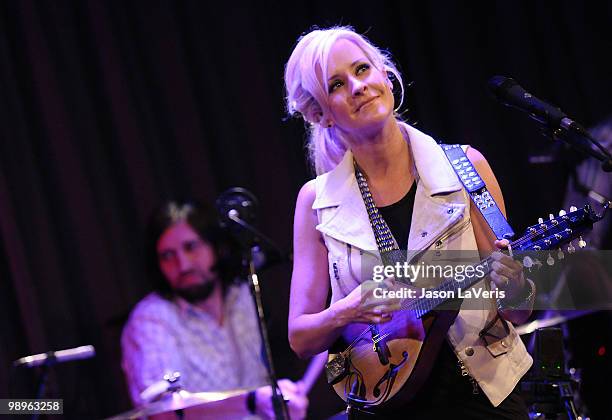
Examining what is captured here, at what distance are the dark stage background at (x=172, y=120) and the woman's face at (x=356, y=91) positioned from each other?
82.5 inches

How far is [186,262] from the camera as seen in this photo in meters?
4.40

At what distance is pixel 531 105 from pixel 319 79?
68 centimetres

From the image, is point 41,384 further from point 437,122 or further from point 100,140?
point 437,122

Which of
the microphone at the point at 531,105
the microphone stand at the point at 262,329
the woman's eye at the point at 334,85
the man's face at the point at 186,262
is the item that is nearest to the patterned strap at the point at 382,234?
the woman's eye at the point at 334,85

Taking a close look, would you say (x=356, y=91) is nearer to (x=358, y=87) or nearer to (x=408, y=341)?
(x=358, y=87)

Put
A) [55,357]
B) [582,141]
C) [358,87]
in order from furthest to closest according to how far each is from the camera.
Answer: [55,357], [358,87], [582,141]

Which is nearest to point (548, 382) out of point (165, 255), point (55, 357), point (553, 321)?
point (553, 321)

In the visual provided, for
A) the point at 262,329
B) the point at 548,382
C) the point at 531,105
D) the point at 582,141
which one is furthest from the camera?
the point at 262,329

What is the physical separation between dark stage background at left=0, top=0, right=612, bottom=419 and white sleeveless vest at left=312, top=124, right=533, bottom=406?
1.98m

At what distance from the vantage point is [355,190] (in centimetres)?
249

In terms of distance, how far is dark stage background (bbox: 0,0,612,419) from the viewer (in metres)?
4.06

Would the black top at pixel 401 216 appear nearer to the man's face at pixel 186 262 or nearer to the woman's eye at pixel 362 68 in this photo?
the woman's eye at pixel 362 68

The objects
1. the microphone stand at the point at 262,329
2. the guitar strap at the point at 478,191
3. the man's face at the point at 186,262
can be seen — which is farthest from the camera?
the man's face at the point at 186,262

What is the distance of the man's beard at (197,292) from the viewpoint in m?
4.35
